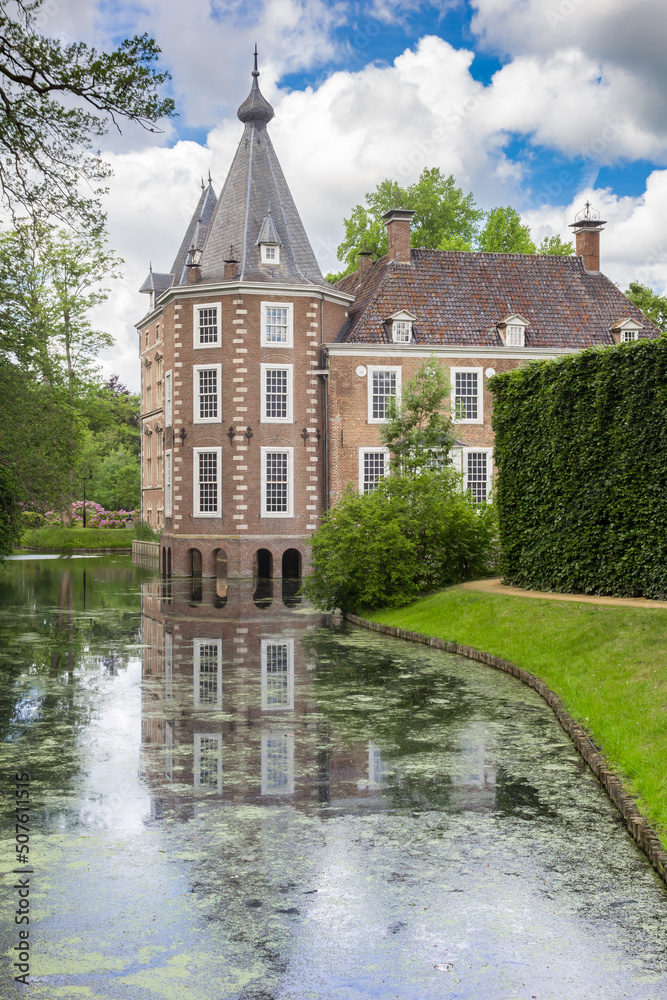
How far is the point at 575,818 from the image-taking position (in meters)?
8.18

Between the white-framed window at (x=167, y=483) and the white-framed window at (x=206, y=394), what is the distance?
439cm

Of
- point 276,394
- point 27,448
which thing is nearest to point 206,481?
point 276,394

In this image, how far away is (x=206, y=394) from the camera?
3841cm

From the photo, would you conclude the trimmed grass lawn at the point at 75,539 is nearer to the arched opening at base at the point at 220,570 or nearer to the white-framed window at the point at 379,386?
the arched opening at base at the point at 220,570

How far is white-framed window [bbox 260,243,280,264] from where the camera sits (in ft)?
126

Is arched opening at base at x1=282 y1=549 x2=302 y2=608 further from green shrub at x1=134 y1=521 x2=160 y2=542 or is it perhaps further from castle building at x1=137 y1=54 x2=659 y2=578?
green shrub at x1=134 y1=521 x2=160 y2=542

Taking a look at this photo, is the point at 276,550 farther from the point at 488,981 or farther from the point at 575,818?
the point at 488,981

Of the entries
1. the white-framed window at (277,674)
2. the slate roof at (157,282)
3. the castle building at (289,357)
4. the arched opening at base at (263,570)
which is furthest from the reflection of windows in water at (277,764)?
the slate roof at (157,282)

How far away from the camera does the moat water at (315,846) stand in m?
5.46

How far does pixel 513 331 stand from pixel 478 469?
5.85 meters

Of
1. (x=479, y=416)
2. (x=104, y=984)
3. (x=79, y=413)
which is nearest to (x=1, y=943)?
(x=104, y=984)

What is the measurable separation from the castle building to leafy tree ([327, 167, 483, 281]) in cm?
1251

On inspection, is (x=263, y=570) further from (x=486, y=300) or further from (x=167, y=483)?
(x=486, y=300)

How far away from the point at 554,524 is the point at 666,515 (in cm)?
325
